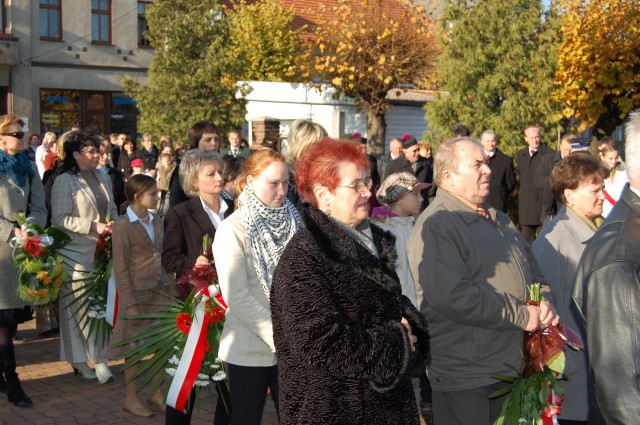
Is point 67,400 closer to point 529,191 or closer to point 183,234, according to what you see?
point 183,234

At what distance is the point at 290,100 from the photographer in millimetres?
26297

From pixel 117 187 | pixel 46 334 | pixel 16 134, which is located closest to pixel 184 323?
pixel 16 134

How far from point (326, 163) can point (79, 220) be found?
457 cm

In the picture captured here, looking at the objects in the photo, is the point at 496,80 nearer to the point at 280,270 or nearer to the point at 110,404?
the point at 110,404

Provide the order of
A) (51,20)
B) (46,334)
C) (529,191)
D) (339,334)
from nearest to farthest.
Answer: (339,334), (46,334), (529,191), (51,20)

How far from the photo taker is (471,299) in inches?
163

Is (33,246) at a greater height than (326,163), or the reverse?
(326,163)

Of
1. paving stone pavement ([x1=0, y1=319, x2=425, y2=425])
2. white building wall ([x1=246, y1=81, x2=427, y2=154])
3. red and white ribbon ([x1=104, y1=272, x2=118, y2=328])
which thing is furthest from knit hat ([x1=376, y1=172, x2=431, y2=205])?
white building wall ([x1=246, y1=81, x2=427, y2=154])

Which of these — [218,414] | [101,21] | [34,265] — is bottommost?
[218,414]

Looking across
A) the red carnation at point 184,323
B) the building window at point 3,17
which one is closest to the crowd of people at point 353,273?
the red carnation at point 184,323

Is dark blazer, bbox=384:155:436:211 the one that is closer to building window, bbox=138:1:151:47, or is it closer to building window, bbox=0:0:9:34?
building window, bbox=0:0:9:34

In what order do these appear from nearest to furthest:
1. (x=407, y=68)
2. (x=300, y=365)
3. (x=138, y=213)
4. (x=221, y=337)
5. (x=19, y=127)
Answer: (x=300, y=365)
(x=221, y=337)
(x=138, y=213)
(x=19, y=127)
(x=407, y=68)

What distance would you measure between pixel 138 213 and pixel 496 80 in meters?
10.3

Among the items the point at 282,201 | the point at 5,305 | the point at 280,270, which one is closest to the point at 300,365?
the point at 280,270
